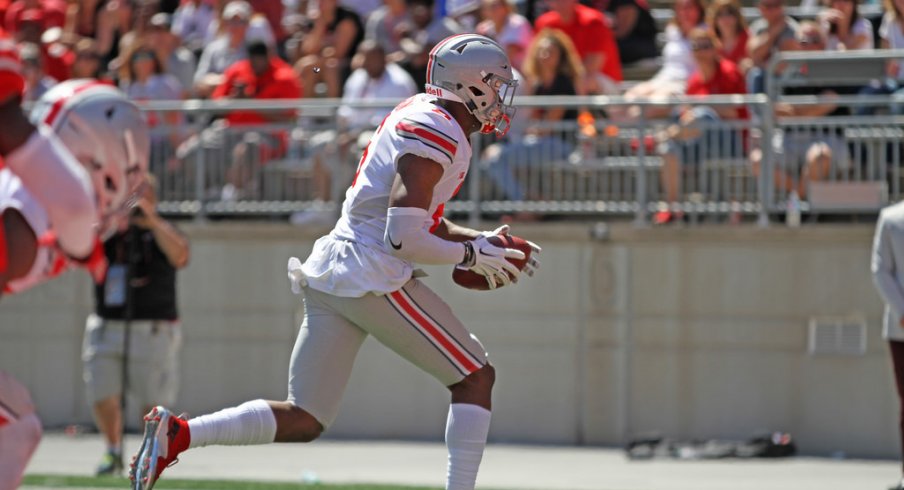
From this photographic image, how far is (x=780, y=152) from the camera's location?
13.2 m

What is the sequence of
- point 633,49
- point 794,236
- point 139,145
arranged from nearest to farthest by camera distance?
1. point 139,145
2. point 794,236
3. point 633,49

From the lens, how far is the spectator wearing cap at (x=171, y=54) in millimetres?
16109

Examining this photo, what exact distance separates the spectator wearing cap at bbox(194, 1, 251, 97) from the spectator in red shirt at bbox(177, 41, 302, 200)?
0.55 metres

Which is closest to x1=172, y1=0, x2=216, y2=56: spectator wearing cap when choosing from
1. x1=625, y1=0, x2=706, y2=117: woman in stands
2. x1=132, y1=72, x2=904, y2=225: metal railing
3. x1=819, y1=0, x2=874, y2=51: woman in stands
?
x1=132, y1=72, x2=904, y2=225: metal railing

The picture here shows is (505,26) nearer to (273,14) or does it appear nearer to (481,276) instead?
(273,14)

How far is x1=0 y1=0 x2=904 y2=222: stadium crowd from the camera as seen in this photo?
534 inches

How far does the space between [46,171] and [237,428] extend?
1.85 meters

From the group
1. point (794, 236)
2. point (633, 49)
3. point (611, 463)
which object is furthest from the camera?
point (633, 49)

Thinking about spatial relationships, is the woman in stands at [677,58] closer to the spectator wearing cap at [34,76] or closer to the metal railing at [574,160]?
the metal railing at [574,160]

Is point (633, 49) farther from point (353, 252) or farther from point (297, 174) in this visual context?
point (353, 252)

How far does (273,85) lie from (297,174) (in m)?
1.00

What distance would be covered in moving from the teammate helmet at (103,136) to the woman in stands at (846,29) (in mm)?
6236

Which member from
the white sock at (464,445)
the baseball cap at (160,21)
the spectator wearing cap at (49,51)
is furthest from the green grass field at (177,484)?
the spectator wearing cap at (49,51)

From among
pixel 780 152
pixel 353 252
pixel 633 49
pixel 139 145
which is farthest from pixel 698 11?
pixel 353 252
